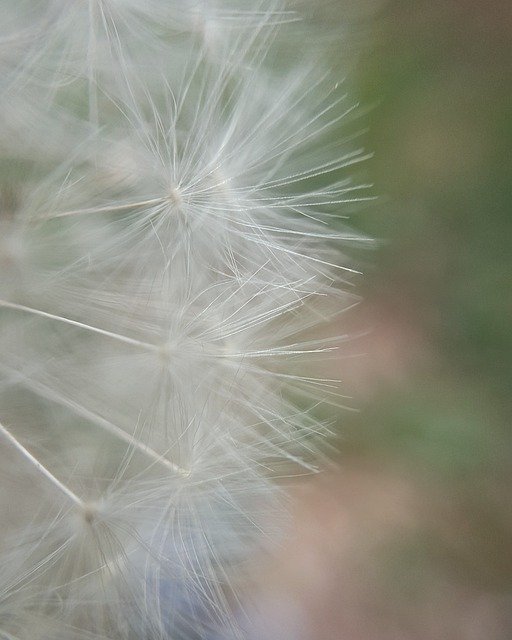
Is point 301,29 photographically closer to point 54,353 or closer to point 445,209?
point 54,353

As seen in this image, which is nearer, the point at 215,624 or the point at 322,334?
the point at 215,624

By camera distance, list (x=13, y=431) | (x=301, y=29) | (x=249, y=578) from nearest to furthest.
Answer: (x=13, y=431) → (x=301, y=29) → (x=249, y=578)

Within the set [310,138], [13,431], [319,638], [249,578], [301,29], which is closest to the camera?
[13,431]

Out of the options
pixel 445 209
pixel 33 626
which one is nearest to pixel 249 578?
pixel 33 626

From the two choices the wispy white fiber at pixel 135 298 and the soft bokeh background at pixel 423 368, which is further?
the soft bokeh background at pixel 423 368

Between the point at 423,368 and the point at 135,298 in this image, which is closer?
the point at 135,298
